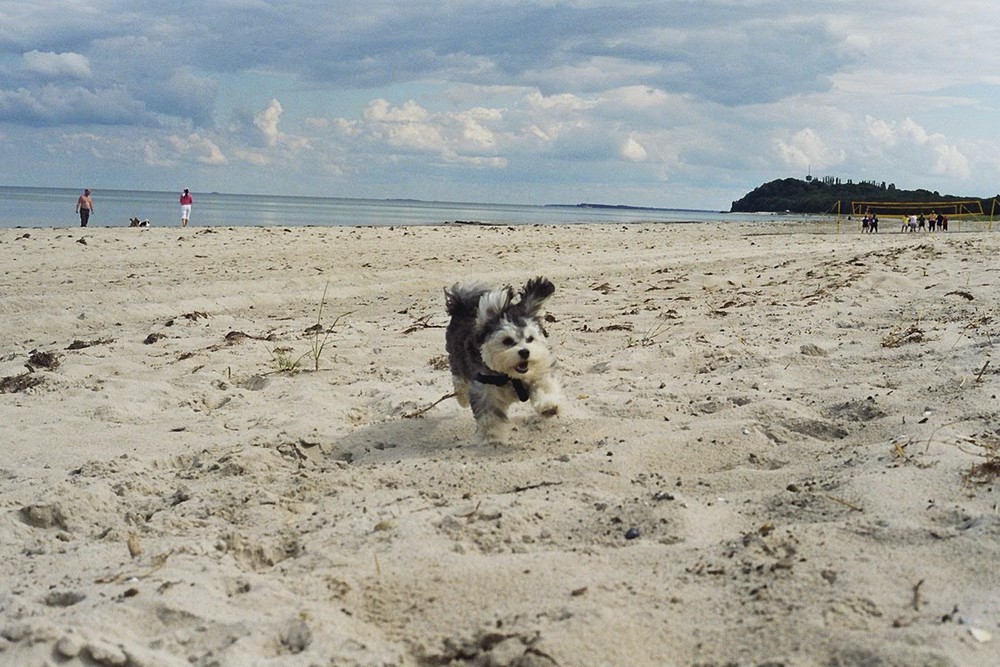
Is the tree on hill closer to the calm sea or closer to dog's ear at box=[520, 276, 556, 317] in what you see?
the calm sea

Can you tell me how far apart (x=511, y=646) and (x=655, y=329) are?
20.3ft

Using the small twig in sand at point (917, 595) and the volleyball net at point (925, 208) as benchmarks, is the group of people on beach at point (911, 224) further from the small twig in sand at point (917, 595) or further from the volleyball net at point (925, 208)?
the small twig in sand at point (917, 595)

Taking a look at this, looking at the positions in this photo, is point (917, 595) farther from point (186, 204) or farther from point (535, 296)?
point (186, 204)

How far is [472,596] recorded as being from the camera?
117 inches

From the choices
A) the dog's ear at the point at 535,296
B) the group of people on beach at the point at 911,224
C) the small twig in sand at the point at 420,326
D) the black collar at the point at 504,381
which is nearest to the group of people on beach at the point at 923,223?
the group of people on beach at the point at 911,224

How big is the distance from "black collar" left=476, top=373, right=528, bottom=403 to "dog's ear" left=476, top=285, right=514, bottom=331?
16.6 inches

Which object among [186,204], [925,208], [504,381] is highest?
[925,208]

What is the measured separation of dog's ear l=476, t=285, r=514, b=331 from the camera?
592 centimetres

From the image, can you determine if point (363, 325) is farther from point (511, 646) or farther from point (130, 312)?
point (511, 646)

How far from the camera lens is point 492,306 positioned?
592 centimetres

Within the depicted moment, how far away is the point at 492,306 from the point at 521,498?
220cm

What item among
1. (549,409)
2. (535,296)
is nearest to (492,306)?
(535,296)

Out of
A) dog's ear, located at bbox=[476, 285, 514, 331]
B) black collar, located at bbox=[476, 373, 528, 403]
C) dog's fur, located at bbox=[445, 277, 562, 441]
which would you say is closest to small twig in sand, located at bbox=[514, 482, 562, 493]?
dog's fur, located at bbox=[445, 277, 562, 441]

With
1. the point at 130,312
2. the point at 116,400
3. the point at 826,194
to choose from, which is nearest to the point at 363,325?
the point at 130,312
